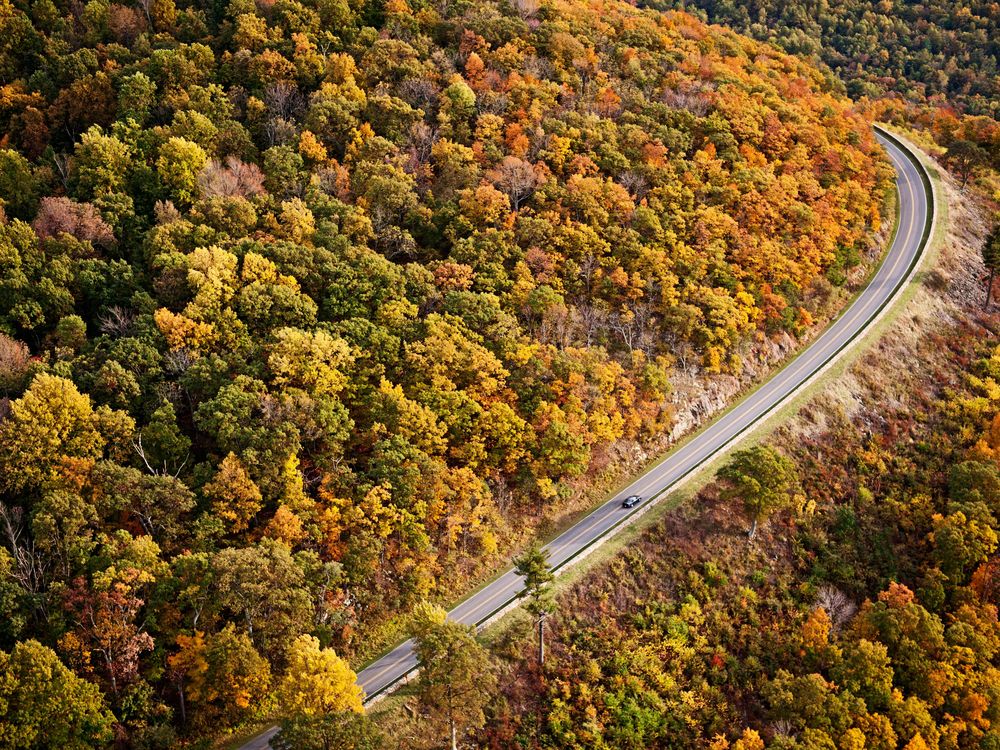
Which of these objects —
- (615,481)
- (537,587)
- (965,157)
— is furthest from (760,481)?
(965,157)

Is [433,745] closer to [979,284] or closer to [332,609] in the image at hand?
[332,609]

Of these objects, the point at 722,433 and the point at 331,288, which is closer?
the point at 331,288

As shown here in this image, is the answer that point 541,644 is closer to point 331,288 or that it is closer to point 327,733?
point 327,733

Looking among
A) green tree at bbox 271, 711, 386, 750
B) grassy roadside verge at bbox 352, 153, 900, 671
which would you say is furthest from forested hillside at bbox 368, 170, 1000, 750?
green tree at bbox 271, 711, 386, 750

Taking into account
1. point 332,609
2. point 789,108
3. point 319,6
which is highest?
point 319,6

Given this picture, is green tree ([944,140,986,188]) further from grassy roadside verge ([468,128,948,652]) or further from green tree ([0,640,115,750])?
green tree ([0,640,115,750])

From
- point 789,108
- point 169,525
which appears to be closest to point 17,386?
point 169,525

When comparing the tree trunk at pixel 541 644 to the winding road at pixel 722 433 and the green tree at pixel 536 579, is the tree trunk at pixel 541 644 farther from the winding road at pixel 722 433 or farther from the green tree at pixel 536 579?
the winding road at pixel 722 433
